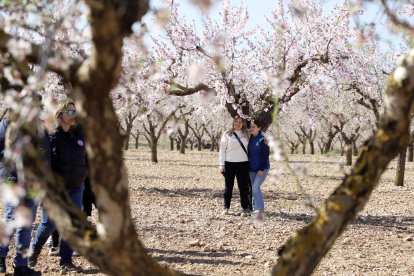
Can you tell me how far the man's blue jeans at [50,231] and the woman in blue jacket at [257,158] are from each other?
12.0ft

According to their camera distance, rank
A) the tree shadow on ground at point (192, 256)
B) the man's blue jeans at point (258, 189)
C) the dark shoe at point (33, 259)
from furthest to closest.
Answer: the man's blue jeans at point (258, 189) → the tree shadow on ground at point (192, 256) → the dark shoe at point (33, 259)

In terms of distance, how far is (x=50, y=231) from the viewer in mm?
5629

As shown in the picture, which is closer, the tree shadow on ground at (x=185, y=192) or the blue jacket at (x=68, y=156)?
the blue jacket at (x=68, y=156)

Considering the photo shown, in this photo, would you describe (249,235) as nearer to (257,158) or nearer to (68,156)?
(257,158)

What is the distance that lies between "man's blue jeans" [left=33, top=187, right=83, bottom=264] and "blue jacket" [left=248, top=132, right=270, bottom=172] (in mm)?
3686

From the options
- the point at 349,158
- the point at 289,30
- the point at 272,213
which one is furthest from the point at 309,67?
the point at 349,158

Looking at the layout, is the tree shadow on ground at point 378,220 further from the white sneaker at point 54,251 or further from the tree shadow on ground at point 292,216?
the white sneaker at point 54,251

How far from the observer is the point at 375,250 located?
23.6 ft

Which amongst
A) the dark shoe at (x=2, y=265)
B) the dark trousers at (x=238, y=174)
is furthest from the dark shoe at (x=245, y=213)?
the dark shoe at (x=2, y=265)

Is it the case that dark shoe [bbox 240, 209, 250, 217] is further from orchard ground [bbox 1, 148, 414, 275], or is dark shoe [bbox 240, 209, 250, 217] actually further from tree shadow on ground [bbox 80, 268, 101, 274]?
tree shadow on ground [bbox 80, 268, 101, 274]

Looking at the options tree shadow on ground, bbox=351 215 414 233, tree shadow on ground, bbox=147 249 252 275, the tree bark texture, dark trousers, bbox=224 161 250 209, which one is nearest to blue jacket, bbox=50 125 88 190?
tree shadow on ground, bbox=147 249 252 275

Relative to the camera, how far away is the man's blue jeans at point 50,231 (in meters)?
5.59

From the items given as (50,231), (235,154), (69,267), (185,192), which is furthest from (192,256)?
(185,192)

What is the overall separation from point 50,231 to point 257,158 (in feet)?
13.2
